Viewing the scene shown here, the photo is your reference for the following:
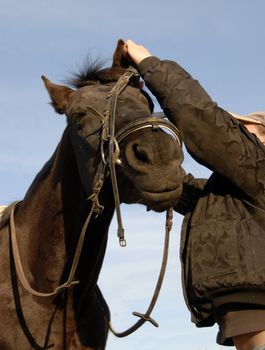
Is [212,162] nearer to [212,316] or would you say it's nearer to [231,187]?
[231,187]

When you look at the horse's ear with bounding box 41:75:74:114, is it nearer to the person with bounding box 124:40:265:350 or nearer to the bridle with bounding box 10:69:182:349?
the bridle with bounding box 10:69:182:349

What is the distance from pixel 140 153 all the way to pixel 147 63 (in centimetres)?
61

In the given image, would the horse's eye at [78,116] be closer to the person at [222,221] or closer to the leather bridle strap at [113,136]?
the leather bridle strap at [113,136]

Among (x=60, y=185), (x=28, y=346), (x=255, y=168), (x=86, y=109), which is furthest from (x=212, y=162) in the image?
(x=28, y=346)

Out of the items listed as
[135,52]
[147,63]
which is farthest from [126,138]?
[135,52]

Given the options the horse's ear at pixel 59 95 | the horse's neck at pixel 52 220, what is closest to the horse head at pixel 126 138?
the horse's ear at pixel 59 95

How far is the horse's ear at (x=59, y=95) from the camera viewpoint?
5277 mm

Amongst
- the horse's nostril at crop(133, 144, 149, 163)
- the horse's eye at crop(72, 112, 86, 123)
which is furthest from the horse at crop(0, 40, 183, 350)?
the horse's nostril at crop(133, 144, 149, 163)

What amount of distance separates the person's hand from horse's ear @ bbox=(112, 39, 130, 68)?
314mm

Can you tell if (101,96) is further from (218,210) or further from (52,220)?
(218,210)

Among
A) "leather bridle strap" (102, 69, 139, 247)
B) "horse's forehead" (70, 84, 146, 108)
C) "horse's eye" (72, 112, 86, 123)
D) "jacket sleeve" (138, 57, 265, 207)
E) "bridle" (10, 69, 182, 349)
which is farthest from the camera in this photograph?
"horse's eye" (72, 112, 86, 123)

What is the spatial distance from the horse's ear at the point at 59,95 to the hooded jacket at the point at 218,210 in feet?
4.00

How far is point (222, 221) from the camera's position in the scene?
401 cm

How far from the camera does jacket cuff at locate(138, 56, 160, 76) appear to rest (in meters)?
4.29
